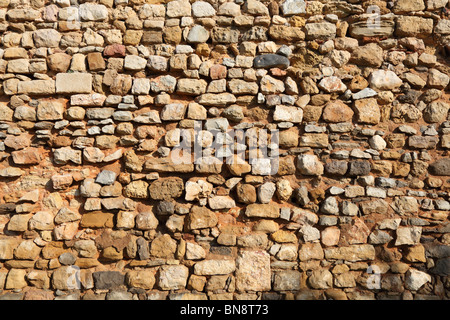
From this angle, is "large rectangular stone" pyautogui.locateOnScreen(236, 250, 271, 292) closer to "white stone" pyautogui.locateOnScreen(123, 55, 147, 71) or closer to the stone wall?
the stone wall

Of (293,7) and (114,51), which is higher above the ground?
(293,7)

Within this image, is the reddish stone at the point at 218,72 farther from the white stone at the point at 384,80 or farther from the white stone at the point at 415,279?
the white stone at the point at 415,279

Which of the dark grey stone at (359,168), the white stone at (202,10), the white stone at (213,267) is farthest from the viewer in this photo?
the white stone at (202,10)

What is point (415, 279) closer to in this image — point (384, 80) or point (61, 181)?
point (384, 80)

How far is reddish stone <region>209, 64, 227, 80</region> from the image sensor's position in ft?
8.26

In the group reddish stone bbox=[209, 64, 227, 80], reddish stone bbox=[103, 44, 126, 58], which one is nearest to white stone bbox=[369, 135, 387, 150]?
reddish stone bbox=[209, 64, 227, 80]

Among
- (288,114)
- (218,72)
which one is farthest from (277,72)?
(218,72)

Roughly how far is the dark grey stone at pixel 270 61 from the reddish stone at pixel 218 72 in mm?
293

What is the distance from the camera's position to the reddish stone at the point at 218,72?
252 cm

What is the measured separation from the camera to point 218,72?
252 cm

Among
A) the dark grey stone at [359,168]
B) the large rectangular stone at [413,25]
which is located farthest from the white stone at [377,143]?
the large rectangular stone at [413,25]

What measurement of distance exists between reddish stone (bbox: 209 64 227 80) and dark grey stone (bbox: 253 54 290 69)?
29cm

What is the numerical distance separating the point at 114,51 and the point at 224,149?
1.33 metres
